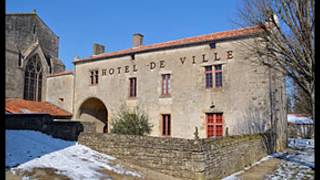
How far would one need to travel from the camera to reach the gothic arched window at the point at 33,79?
23359 millimetres

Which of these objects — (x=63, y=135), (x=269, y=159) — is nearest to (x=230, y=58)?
(x=269, y=159)

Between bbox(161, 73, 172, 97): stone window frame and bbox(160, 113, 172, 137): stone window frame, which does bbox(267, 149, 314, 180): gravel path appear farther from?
bbox(161, 73, 172, 97): stone window frame

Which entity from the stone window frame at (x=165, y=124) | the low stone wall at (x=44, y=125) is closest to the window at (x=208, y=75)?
the stone window frame at (x=165, y=124)

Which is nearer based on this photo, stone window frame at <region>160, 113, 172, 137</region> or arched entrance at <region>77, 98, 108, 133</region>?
stone window frame at <region>160, 113, 172, 137</region>

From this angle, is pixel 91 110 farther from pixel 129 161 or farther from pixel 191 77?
pixel 129 161

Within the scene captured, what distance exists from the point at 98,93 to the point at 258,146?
42.7 feet

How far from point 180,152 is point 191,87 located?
30.9 feet

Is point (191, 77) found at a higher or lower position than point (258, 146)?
higher

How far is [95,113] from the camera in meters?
23.1

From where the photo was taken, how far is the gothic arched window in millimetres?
23359

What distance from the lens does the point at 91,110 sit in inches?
906

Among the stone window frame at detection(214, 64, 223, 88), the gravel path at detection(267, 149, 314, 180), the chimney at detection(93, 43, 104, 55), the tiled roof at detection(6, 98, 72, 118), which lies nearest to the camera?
the gravel path at detection(267, 149, 314, 180)

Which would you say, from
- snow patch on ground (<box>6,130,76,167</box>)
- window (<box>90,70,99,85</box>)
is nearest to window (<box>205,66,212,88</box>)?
window (<box>90,70,99,85</box>)

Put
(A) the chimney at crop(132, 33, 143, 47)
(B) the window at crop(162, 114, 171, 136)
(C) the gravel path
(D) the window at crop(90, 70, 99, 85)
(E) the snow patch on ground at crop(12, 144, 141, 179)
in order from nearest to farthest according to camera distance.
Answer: (E) the snow patch on ground at crop(12, 144, 141, 179), (C) the gravel path, (B) the window at crop(162, 114, 171, 136), (D) the window at crop(90, 70, 99, 85), (A) the chimney at crop(132, 33, 143, 47)
